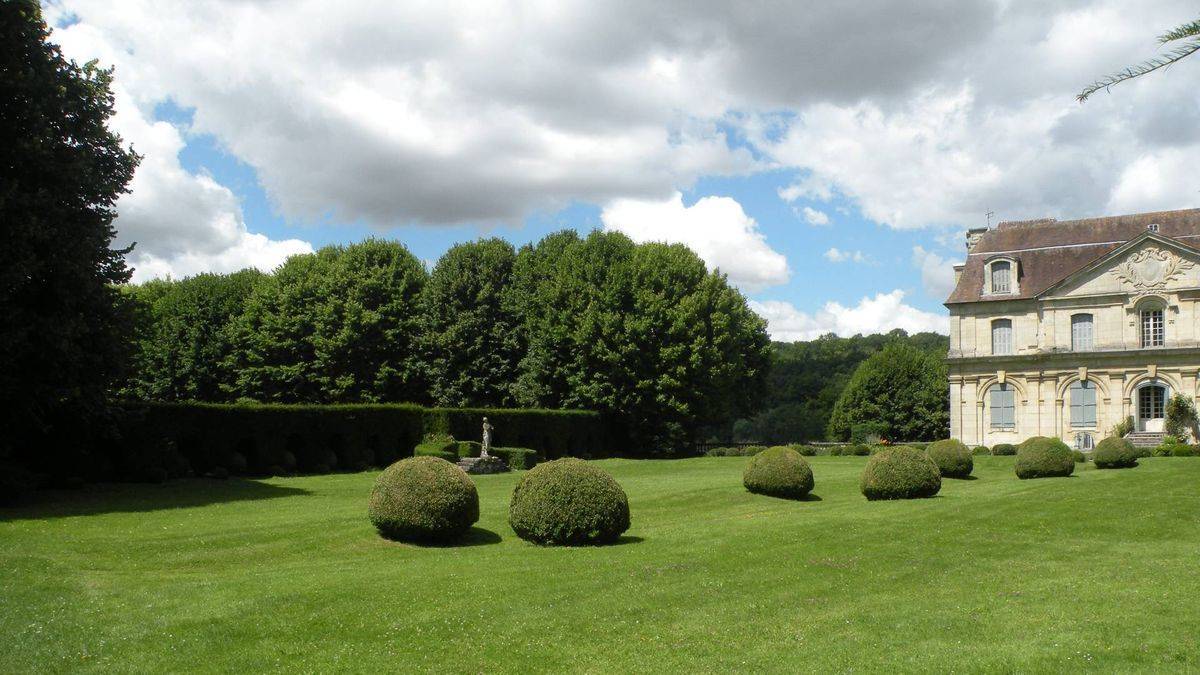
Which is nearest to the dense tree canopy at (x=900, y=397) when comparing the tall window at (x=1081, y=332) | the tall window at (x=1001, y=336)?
the tall window at (x=1001, y=336)

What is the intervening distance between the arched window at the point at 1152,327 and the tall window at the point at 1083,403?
3207 millimetres

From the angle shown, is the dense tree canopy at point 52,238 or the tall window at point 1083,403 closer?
the dense tree canopy at point 52,238

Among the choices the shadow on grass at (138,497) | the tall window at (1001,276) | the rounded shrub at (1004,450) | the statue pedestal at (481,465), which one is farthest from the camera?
the tall window at (1001,276)

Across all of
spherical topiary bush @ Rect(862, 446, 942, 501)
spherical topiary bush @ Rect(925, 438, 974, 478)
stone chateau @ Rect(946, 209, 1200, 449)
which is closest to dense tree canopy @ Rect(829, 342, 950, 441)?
stone chateau @ Rect(946, 209, 1200, 449)

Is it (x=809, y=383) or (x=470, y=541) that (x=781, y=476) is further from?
(x=809, y=383)

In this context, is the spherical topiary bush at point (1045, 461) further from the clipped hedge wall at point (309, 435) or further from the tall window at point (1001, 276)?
the tall window at point (1001, 276)

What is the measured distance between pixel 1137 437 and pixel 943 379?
748 inches

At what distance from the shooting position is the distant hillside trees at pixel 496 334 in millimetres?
45531

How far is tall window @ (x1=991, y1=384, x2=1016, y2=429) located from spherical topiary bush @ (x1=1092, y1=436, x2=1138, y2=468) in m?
15.7

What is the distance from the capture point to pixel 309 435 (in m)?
34.0

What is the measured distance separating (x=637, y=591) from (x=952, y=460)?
19720mm

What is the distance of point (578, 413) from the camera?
1772 inches

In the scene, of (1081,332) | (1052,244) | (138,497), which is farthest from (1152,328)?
(138,497)

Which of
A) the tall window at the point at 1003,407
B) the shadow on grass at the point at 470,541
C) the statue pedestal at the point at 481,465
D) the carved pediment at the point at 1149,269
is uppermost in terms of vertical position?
the carved pediment at the point at 1149,269
